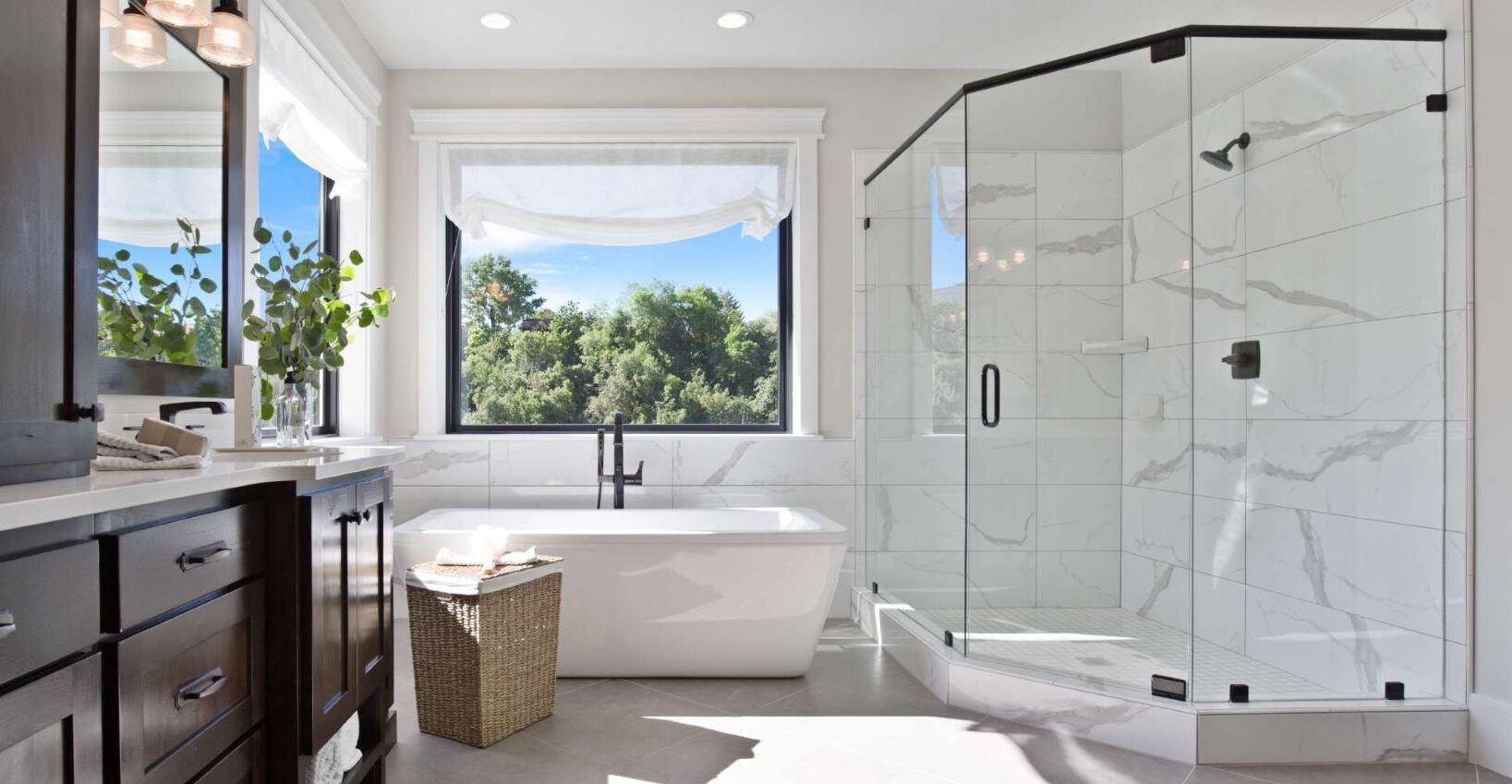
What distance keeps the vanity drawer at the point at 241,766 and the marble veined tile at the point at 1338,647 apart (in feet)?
9.10

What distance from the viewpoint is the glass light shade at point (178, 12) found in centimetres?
179

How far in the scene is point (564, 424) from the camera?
4109 millimetres

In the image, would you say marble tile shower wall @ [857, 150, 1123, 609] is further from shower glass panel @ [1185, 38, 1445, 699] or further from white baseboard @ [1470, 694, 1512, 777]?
white baseboard @ [1470, 694, 1512, 777]

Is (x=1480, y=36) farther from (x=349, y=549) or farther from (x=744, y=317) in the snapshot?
(x=349, y=549)

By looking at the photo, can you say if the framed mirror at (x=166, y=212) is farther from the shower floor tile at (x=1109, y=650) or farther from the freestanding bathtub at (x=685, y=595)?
the shower floor tile at (x=1109, y=650)

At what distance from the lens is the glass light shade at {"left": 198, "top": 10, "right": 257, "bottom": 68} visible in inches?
75.9

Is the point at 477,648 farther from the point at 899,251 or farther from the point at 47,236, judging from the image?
the point at 899,251

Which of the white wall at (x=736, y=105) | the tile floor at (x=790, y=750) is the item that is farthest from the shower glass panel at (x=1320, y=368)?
the white wall at (x=736, y=105)

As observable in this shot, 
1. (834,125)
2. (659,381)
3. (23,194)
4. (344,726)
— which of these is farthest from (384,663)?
(834,125)

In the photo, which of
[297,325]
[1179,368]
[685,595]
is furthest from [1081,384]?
[297,325]

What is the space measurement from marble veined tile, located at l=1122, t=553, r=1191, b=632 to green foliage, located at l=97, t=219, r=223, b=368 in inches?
121

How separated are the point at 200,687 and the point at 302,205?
261 cm

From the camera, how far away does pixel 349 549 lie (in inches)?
75.3

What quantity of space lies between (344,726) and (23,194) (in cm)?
122
